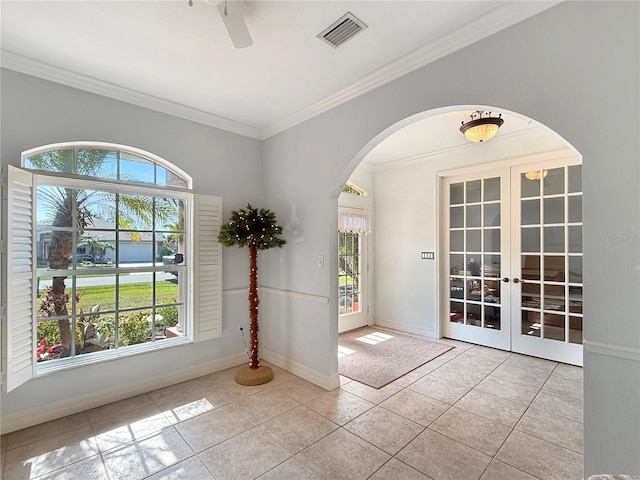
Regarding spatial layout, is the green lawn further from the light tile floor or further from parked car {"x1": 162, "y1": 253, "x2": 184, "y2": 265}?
the light tile floor

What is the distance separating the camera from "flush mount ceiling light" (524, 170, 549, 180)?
368 cm

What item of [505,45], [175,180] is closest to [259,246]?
[175,180]

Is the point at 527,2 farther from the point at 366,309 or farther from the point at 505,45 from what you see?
the point at 366,309

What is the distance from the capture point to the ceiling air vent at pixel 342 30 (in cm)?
186

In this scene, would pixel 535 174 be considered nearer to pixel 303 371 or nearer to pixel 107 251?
pixel 303 371

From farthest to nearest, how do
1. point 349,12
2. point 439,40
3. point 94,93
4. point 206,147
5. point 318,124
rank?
point 206,147, point 318,124, point 94,93, point 439,40, point 349,12

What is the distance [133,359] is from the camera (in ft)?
9.14

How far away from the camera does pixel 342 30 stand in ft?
6.40

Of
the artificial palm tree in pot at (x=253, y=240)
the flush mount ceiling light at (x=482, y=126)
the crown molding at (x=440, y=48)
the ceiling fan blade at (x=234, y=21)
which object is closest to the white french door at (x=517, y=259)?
the flush mount ceiling light at (x=482, y=126)

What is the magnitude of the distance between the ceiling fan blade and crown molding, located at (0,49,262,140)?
1656 mm

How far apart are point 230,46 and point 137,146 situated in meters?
1.40

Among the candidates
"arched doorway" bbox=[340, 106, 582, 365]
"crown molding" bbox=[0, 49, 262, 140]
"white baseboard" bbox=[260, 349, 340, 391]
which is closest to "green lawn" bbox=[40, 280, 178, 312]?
"white baseboard" bbox=[260, 349, 340, 391]

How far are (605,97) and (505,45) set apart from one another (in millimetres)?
650

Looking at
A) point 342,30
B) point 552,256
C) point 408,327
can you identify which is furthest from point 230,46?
point 408,327
